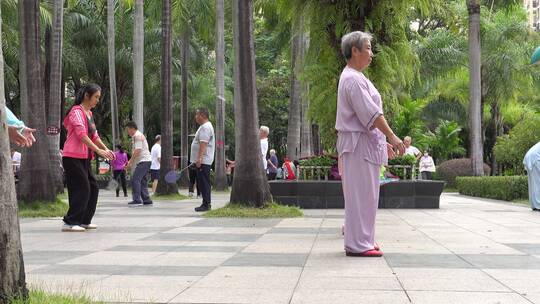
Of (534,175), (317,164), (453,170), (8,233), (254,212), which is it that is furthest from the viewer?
(453,170)

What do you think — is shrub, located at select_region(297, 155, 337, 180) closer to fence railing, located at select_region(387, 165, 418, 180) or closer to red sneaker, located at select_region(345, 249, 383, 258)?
fence railing, located at select_region(387, 165, 418, 180)

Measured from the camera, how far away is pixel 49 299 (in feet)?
12.2

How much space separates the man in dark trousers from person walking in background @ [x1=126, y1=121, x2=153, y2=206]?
7.16ft

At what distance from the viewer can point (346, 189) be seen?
6164 millimetres

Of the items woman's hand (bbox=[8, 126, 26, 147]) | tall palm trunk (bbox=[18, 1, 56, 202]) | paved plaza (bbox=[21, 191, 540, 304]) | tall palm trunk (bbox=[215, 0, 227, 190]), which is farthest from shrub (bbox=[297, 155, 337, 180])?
tall palm trunk (bbox=[215, 0, 227, 190])

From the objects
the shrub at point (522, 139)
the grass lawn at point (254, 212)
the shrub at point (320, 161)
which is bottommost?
the grass lawn at point (254, 212)

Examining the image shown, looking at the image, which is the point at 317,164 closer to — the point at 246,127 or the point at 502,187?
the point at 246,127

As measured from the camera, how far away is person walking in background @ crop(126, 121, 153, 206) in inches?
548

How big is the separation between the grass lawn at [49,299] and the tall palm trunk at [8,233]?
61mm

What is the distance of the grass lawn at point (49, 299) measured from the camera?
3625mm

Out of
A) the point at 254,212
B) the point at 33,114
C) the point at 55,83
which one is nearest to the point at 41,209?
the point at 33,114

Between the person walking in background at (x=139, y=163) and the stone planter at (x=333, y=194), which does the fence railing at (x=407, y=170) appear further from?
the person walking in background at (x=139, y=163)

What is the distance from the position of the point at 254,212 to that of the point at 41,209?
148 inches

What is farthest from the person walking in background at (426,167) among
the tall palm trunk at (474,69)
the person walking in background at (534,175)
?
the person walking in background at (534,175)
